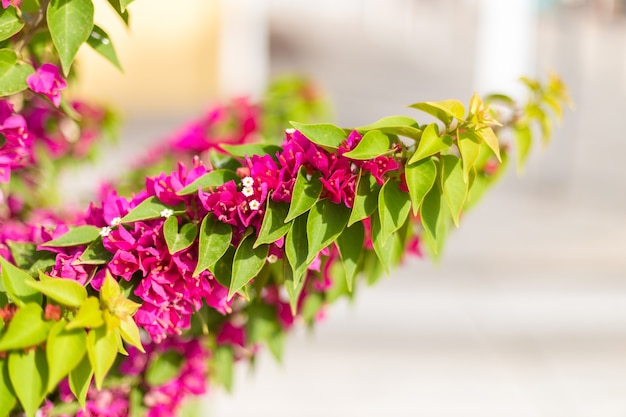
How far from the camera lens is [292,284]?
572 mm

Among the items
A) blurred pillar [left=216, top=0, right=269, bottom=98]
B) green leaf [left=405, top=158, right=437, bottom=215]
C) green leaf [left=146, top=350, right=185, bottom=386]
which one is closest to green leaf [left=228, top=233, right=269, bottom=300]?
green leaf [left=405, top=158, right=437, bottom=215]

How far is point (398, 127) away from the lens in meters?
0.54

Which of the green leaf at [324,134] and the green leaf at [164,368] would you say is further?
the green leaf at [164,368]

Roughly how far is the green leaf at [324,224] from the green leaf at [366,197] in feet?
0.05

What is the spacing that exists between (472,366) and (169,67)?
2.98 meters

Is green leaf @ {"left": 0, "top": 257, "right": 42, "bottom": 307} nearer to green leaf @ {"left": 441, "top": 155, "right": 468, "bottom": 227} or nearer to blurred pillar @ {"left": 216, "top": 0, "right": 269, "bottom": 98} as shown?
green leaf @ {"left": 441, "top": 155, "right": 468, "bottom": 227}

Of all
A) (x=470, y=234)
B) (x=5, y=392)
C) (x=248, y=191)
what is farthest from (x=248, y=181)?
(x=470, y=234)

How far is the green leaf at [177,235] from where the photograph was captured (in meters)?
0.52

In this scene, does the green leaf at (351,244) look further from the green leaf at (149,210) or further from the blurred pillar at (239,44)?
the blurred pillar at (239,44)

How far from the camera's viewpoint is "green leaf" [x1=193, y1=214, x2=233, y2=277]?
0.52 meters

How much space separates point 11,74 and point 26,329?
22cm

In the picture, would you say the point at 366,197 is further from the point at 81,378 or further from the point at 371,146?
the point at 81,378

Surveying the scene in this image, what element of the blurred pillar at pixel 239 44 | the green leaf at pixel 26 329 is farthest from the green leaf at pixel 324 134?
the blurred pillar at pixel 239 44

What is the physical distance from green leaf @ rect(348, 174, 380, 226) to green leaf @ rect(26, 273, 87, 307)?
194 mm
